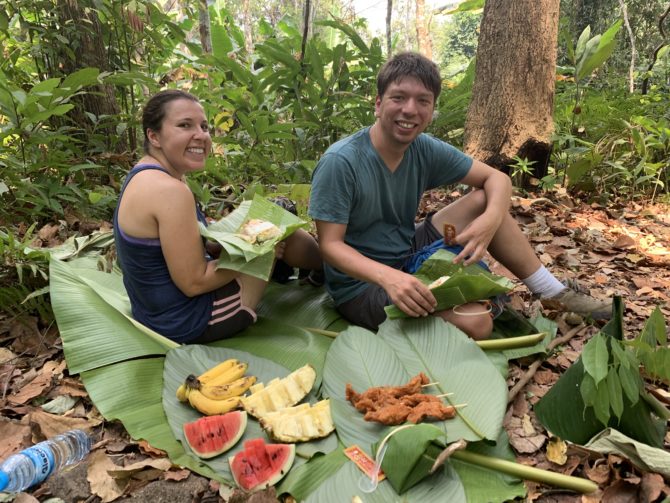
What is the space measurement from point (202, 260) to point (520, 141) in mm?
3340

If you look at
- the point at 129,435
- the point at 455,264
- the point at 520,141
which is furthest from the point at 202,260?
the point at 520,141

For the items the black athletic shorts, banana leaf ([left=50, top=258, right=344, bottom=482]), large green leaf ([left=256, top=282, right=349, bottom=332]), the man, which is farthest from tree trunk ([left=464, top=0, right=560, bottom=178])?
the black athletic shorts

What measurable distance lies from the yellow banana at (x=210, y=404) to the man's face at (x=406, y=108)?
128 cm

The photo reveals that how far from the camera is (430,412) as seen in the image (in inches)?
65.2

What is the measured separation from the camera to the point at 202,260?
6.91ft

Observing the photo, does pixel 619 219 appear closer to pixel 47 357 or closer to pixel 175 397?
pixel 175 397

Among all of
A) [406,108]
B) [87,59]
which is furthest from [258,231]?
[87,59]

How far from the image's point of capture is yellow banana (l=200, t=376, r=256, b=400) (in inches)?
73.7

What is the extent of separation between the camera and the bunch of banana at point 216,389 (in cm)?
184

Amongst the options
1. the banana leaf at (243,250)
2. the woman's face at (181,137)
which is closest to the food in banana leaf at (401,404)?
the banana leaf at (243,250)

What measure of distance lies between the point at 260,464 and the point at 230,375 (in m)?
0.48

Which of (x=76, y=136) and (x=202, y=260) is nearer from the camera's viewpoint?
(x=202, y=260)

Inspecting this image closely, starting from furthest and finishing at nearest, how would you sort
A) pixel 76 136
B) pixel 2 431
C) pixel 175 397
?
1. pixel 76 136
2. pixel 175 397
3. pixel 2 431

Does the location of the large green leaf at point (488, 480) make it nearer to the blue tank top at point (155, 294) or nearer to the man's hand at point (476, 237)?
the man's hand at point (476, 237)
